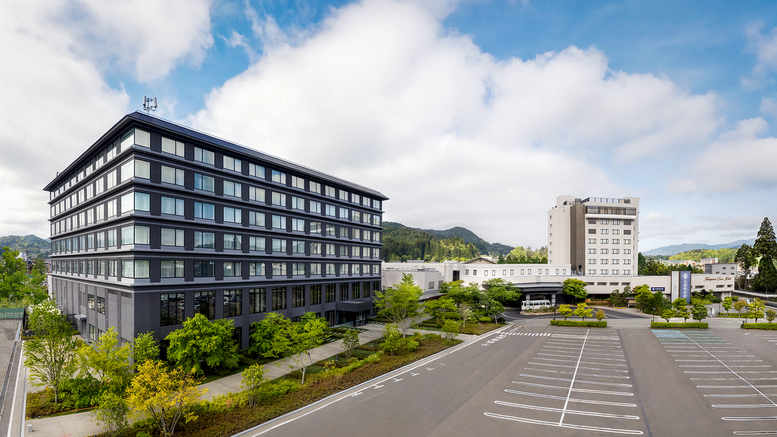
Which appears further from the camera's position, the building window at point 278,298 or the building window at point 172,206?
the building window at point 278,298

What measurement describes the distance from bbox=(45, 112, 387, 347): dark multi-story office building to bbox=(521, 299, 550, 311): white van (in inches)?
1505

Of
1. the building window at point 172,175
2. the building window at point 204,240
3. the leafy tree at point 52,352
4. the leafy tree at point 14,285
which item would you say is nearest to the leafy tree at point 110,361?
the leafy tree at point 52,352

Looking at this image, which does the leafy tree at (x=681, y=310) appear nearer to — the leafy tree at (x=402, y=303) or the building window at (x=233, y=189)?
the leafy tree at (x=402, y=303)

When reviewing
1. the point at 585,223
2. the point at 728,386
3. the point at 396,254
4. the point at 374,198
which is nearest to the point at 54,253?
the point at 374,198

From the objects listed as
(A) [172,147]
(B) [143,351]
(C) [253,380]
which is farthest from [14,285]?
(C) [253,380]

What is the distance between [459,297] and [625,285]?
5507 centimetres

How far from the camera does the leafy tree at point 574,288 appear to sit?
256 feet

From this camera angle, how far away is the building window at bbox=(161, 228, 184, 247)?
33.8 m

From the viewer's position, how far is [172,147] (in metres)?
34.9

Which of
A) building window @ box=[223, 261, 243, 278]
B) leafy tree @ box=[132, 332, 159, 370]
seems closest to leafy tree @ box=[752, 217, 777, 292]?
building window @ box=[223, 261, 243, 278]

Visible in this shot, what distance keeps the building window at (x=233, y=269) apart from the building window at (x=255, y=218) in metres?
5.12

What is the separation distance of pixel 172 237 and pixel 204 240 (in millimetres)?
3246

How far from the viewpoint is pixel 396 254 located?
188 meters

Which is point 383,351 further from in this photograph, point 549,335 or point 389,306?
point 549,335
